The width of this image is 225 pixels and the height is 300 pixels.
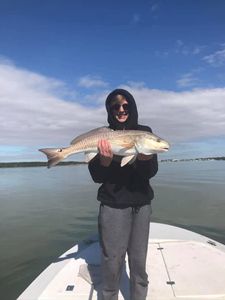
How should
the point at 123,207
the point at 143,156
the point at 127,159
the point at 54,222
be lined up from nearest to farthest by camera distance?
the point at 127,159 < the point at 143,156 < the point at 123,207 < the point at 54,222

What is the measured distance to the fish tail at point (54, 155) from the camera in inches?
180

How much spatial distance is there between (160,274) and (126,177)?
205 centimetres

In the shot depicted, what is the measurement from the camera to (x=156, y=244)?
7.41m

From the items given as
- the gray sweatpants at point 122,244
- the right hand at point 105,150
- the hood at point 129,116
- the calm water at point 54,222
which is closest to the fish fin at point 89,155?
the right hand at point 105,150

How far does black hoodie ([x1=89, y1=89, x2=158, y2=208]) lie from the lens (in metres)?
4.55

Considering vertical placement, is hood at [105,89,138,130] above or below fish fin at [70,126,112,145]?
above

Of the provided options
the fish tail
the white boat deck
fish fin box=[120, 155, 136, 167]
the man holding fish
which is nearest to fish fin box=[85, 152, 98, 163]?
the man holding fish

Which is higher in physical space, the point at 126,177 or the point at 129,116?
the point at 129,116

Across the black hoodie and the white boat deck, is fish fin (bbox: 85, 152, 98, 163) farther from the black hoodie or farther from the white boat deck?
the white boat deck

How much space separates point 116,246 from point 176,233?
401cm

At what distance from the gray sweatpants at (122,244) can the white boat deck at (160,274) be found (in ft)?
1.57

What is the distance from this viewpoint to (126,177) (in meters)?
4.62

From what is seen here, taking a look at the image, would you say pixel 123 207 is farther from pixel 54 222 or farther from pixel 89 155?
pixel 54 222

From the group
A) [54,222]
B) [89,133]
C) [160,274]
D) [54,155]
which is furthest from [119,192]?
[54,222]
